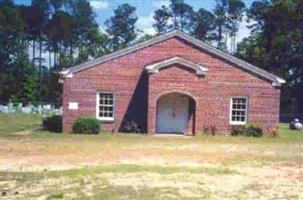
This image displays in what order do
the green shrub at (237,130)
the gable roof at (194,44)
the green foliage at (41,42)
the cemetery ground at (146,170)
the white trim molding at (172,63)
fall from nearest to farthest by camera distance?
the cemetery ground at (146,170)
the white trim molding at (172,63)
the green shrub at (237,130)
the gable roof at (194,44)
the green foliage at (41,42)

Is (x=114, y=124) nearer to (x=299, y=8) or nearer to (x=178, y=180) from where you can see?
(x=178, y=180)

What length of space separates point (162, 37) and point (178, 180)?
72.0 feet

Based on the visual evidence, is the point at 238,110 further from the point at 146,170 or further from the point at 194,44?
the point at 146,170

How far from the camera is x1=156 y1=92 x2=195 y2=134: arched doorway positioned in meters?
35.6

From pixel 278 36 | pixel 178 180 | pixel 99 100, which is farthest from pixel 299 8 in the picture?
pixel 178 180

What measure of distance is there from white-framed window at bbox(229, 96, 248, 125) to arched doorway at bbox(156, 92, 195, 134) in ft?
8.28

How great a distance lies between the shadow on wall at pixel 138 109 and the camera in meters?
35.2

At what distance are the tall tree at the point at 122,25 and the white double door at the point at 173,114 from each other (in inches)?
2899

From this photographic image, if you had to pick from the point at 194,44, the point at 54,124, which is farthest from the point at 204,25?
the point at 54,124

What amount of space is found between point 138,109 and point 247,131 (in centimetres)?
645

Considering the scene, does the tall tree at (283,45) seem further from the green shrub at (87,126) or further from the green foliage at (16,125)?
the green shrub at (87,126)

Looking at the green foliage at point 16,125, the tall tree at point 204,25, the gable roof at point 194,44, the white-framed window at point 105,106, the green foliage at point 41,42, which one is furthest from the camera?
the tall tree at point 204,25

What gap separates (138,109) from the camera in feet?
116

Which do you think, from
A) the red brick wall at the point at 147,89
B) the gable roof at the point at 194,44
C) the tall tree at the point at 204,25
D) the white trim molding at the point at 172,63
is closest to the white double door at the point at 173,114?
the red brick wall at the point at 147,89
